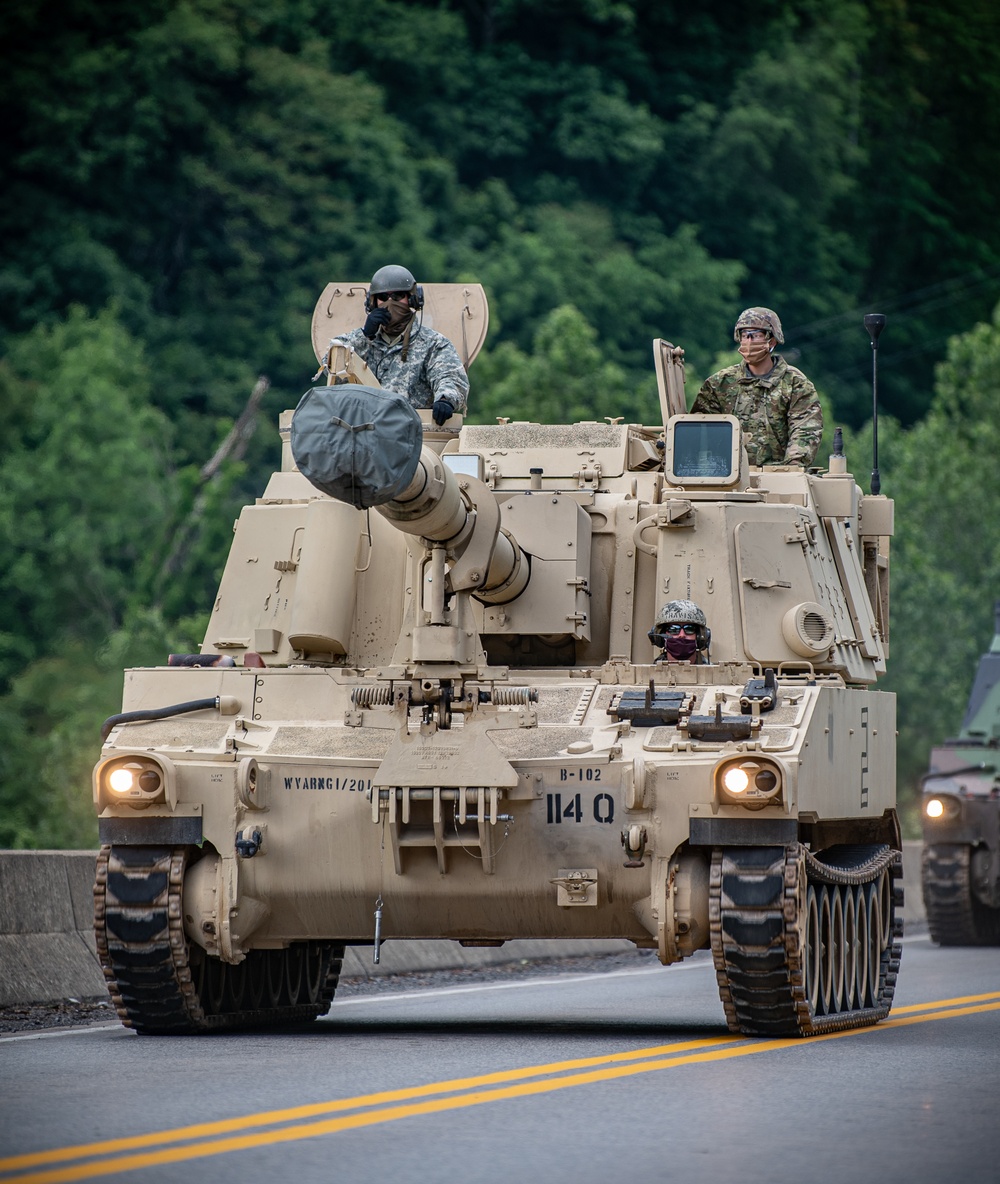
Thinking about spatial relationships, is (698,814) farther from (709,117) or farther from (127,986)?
(709,117)

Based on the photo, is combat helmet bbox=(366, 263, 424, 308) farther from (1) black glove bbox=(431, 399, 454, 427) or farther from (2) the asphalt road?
(2) the asphalt road

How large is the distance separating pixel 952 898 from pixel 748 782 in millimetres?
10608

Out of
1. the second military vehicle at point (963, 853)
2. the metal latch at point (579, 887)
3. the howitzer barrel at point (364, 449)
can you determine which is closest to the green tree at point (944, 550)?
the second military vehicle at point (963, 853)

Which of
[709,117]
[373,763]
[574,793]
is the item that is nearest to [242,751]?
[373,763]

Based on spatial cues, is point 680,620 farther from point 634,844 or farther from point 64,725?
point 64,725

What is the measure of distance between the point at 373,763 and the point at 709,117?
2020 inches

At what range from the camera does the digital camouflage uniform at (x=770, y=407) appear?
15906 millimetres

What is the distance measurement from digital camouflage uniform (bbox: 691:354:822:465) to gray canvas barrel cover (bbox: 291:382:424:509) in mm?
4554

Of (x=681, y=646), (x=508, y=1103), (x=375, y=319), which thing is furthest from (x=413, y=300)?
(x=508, y=1103)

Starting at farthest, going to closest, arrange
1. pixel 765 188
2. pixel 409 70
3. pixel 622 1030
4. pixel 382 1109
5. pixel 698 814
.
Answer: pixel 765 188 < pixel 409 70 < pixel 622 1030 < pixel 698 814 < pixel 382 1109

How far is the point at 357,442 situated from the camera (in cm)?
1155

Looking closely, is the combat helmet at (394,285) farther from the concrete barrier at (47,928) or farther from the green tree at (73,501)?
the green tree at (73,501)

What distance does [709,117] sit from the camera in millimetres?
62375

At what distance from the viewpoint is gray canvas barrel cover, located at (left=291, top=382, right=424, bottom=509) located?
11.5 meters
